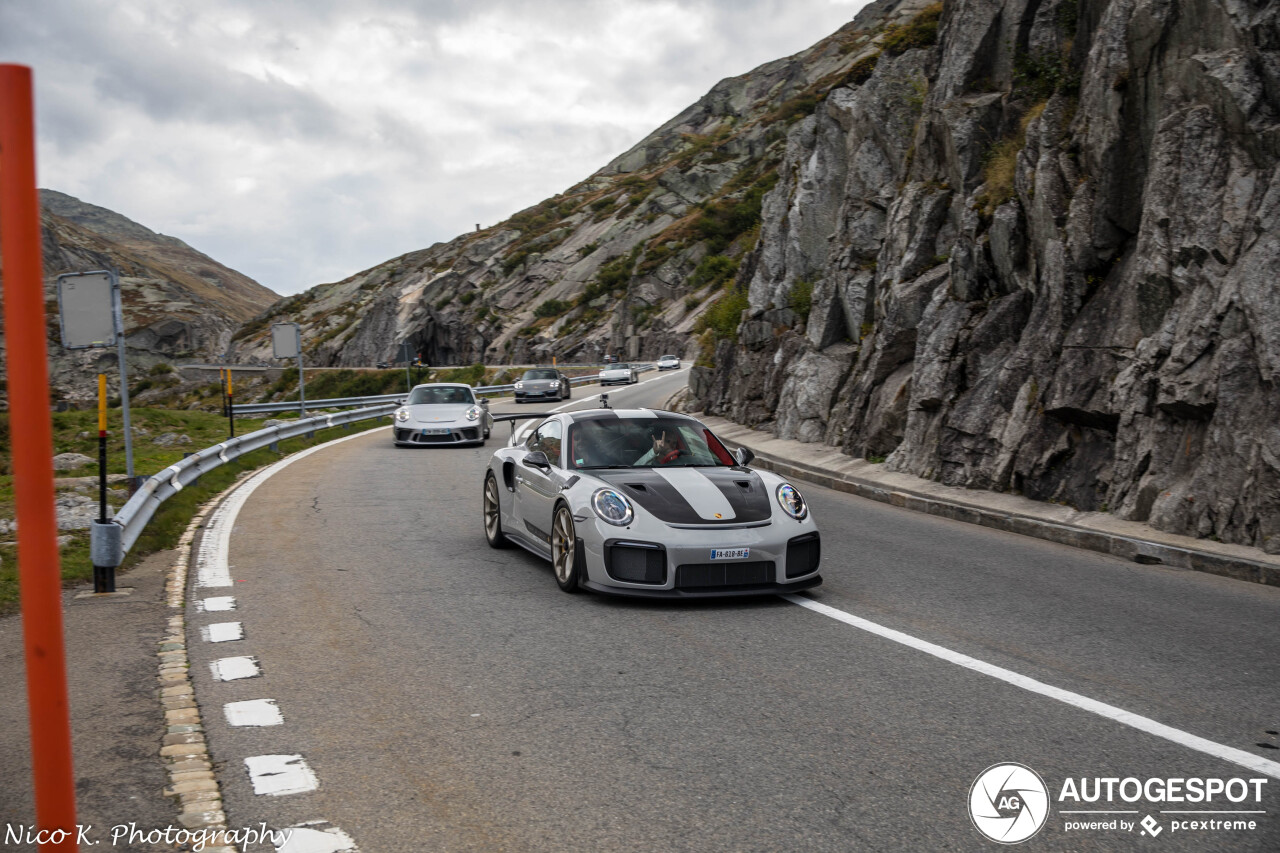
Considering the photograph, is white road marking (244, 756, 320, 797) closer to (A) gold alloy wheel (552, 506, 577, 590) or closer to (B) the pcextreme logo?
(B) the pcextreme logo

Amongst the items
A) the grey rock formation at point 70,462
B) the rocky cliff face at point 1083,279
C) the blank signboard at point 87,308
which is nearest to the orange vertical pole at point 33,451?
the blank signboard at point 87,308

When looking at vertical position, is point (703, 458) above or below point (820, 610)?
above

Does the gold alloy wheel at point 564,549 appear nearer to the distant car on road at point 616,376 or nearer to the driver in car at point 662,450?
the driver in car at point 662,450

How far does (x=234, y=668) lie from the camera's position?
18.3ft

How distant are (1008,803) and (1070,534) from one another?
6998 millimetres

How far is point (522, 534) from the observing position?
885 cm

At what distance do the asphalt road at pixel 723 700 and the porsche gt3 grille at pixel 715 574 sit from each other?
0.70ft

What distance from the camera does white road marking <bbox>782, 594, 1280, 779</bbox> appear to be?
4.17m

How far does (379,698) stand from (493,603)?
2181 mm

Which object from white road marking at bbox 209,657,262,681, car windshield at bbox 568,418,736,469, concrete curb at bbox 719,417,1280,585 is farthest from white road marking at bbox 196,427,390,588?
concrete curb at bbox 719,417,1280,585

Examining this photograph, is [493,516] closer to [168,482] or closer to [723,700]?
[168,482]

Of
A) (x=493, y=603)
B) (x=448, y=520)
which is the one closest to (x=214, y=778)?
(x=493, y=603)

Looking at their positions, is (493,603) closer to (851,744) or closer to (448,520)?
(851,744)

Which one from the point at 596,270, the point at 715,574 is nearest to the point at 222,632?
the point at 715,574
